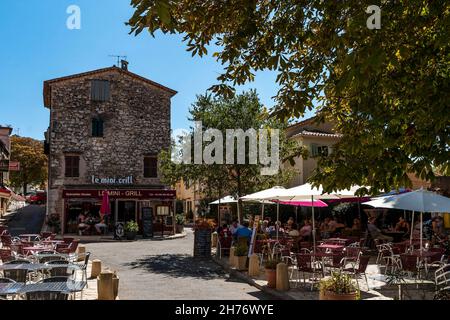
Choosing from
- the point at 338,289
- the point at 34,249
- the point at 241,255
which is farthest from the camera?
the point at 241,255

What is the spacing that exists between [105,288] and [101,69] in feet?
88.9

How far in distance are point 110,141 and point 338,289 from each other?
2772 cm

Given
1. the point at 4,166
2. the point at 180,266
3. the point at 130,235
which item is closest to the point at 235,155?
the point at 180,266

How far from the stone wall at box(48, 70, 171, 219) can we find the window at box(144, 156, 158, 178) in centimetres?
29

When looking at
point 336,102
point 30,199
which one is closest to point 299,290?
point 336,102

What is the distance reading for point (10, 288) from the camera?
6.97 metres

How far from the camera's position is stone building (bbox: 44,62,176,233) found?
32.1m

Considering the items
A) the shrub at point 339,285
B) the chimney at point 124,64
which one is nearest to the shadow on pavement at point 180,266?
the shrub at point 339,285

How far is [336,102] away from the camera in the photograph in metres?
7.84

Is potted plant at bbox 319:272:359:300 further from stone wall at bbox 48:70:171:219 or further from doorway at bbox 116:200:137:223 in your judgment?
stone wall at bbox 48:70:171:219

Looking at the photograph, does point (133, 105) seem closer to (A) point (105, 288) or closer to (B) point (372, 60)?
(A) point (105, 288)

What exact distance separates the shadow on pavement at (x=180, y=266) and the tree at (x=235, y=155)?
4399 millimetres

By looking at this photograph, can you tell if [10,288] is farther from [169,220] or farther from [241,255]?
[169,220]

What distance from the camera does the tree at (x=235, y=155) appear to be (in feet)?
71.4
